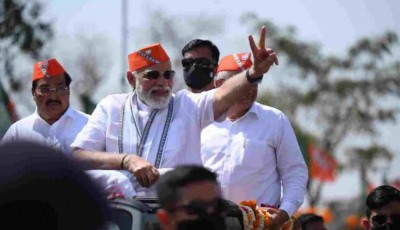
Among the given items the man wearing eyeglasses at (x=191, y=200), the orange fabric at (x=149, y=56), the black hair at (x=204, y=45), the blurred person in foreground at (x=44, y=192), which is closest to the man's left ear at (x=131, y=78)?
the orange fabric at (x=149, y=56)

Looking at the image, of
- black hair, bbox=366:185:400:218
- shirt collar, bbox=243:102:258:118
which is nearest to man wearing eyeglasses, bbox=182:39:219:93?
shirt collar, bbox=243:102:258:118

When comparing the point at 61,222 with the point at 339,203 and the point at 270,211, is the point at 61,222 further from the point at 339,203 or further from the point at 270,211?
the point at 339,203

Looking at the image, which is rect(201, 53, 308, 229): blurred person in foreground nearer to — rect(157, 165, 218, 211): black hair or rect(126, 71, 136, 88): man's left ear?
rect(126, 71, 136, 88): man's left ear


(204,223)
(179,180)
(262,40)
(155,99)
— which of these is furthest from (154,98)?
(204,223)

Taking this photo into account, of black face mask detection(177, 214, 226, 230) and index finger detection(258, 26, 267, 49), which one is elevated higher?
index finger detection(258, 26, 267, 49)

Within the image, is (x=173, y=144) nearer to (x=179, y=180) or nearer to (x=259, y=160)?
(x=259, y=160)

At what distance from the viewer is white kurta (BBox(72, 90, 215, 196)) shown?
6750 mm

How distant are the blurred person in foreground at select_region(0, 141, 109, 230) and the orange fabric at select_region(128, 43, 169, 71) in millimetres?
4023

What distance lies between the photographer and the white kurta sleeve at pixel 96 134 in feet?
22.9

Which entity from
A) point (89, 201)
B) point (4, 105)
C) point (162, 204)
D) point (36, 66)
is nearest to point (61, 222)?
point (89, 201)

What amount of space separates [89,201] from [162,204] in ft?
3.51

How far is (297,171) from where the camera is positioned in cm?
786

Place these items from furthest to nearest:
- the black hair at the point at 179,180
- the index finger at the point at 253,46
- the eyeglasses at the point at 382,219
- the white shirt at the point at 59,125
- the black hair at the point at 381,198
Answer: the white shirt at the point at 59,125 → the black hair at the point at 381,198 → the eyeglasses at the point at 382,219 → the index finger at the point at 253,46 → the black hair at the point at 179,180

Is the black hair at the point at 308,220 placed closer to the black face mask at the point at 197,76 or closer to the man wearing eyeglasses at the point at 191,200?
the black face mask at the point at 197,76
